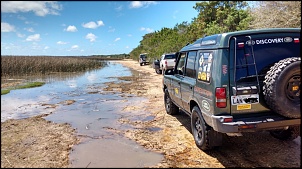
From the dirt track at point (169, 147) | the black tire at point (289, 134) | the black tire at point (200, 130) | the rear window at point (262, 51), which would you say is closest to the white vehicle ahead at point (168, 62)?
the dirt track at point (169, 147)

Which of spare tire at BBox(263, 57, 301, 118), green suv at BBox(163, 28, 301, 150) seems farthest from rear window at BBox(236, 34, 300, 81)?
spare tire at BBox(263, 57, 301, 118)

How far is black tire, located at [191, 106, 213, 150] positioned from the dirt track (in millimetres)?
168

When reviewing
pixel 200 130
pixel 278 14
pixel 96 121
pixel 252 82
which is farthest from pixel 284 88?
pixel 278 14

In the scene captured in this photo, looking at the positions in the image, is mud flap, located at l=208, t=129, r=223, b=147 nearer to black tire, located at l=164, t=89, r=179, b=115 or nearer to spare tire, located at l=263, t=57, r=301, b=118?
spare tire, located at l=263, t=57, r=301, b=118

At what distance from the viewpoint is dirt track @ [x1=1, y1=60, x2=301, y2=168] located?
15.3 ft

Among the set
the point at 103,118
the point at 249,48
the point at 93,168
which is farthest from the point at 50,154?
the point at 249,48

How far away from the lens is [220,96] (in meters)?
4.38

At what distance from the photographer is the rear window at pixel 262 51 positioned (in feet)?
14.6

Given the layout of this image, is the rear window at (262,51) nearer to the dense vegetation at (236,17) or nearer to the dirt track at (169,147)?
the dirt track at (169,147)

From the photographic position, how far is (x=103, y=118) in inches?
333

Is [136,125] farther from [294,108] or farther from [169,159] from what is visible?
[294,108]

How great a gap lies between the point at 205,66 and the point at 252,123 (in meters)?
1.28

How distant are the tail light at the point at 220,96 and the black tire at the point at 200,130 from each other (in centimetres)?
68

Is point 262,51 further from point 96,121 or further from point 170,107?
point 96,121
